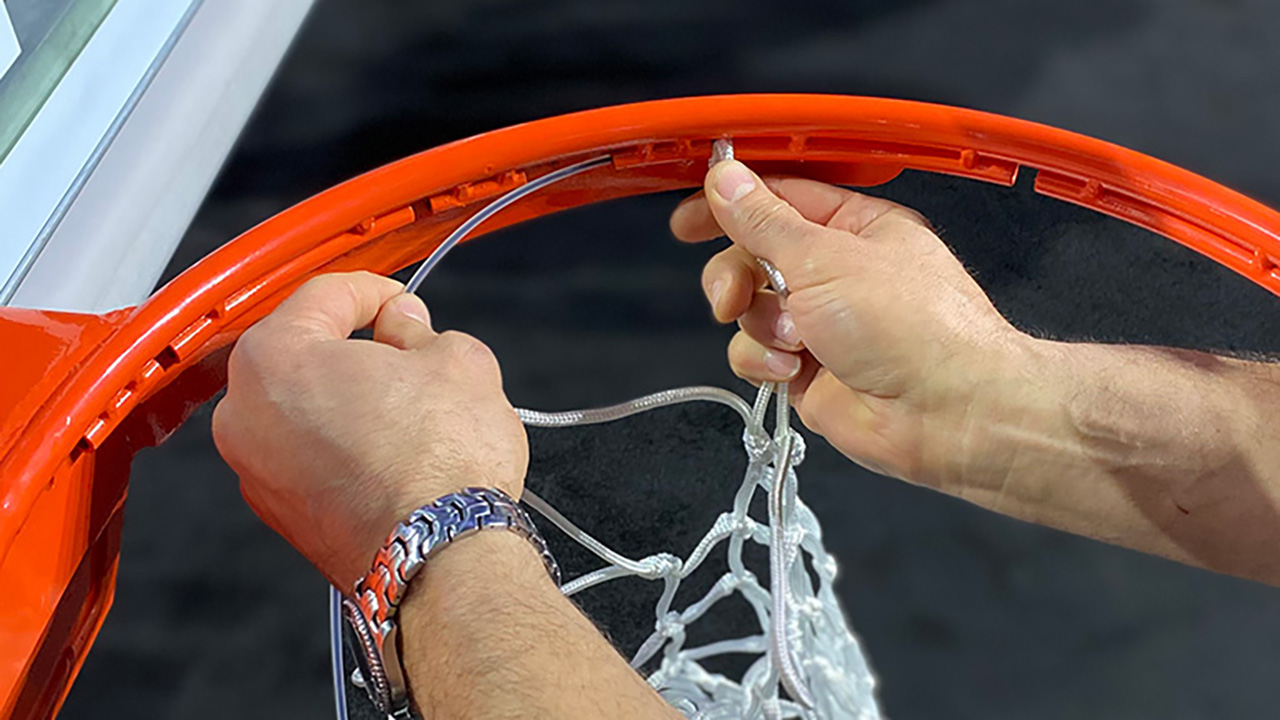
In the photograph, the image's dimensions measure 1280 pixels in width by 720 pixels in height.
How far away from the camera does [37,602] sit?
54 centimetres

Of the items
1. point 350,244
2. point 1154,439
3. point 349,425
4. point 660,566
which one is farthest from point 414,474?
point 1154,439

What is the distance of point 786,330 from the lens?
696 mm

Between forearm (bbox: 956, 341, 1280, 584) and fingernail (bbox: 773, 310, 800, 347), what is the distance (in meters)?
0.11

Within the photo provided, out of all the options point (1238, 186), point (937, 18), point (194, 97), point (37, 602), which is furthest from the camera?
point (937, 18)

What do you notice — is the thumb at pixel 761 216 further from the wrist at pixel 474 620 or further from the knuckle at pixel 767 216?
the wrist at pixel 474 620

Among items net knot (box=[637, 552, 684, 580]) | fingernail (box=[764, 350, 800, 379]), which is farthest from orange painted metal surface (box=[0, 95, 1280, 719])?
net knot (box=[637, 552, 684, 580])

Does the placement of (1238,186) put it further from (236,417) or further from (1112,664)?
(236,417)

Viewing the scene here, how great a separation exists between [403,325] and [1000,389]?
0.33 metres

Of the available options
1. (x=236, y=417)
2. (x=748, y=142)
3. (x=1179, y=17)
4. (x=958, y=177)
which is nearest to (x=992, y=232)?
(x=958, y=177)

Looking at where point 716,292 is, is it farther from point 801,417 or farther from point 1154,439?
point 1154,439

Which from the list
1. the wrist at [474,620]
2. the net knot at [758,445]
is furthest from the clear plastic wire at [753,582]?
the wrist at [474,620]

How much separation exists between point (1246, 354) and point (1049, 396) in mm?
122

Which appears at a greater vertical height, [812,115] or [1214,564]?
[812,115]

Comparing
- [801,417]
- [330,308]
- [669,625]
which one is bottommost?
[669,625]
